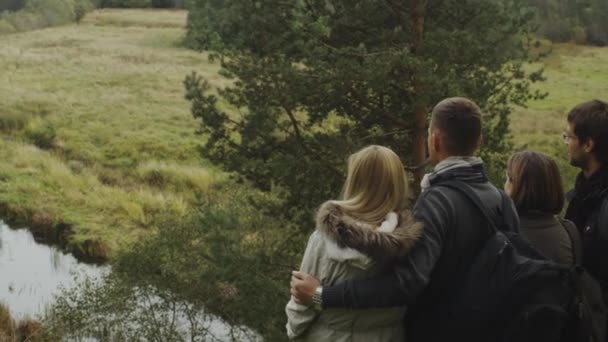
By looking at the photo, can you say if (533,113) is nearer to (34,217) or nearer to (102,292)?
(34,217)

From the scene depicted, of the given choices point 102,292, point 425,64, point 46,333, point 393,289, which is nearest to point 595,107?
point 393,289

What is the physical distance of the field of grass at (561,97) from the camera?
2420 centimetres

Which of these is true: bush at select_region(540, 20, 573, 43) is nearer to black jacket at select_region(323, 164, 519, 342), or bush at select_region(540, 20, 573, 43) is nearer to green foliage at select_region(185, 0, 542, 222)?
green foliage at select_region(185, 0, 542, 222)

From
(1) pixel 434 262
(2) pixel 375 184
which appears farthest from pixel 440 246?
(2) pixel 375 184

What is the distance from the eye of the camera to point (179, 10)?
76562 mm

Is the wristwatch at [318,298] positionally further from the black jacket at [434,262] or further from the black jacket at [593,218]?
the black jacket at [593,218]

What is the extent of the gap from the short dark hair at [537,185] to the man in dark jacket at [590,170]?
21cm

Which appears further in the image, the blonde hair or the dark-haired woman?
the dark-haired woman

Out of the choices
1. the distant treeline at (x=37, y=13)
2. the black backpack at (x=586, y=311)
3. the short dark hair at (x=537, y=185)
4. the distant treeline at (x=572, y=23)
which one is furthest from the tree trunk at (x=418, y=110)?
the distant treeline at (x=37, y=13)

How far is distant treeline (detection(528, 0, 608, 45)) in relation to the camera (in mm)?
43594

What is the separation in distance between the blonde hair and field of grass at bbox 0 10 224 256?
1354cm

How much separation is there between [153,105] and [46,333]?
2266 cm

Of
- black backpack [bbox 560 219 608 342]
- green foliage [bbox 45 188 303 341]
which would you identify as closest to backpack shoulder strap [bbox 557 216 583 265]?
black backpack [bbox 560 219 608 342]

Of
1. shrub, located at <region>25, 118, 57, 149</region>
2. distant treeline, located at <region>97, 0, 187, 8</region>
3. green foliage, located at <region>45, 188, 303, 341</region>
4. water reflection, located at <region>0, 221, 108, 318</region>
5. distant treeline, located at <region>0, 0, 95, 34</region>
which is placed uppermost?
green foliage, located at <region>45, 188, 303, 341</region>
